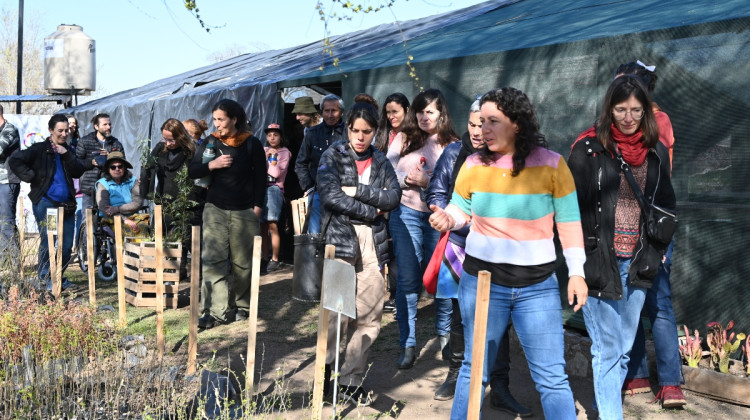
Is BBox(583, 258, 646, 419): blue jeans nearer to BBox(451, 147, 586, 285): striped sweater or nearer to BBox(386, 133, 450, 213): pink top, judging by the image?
BBox(451, 147, 586, 285): striped sweater

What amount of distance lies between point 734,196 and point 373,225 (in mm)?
2421

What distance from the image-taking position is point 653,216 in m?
4.19

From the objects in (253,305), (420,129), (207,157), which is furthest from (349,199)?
(207,157)

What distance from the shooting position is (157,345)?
19.5 feet

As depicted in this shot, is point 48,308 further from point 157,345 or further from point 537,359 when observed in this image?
point 537,359

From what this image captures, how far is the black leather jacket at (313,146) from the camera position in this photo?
8.23 meters

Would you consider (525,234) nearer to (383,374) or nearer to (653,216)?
(653,216)

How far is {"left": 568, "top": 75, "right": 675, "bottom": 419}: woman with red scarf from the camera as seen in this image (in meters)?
4.13

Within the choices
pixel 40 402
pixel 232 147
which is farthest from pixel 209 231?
pixel 40 402

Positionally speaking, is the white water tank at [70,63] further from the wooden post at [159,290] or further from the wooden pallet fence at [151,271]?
the wooden post at [159,290]

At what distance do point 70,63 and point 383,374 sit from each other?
19.1m

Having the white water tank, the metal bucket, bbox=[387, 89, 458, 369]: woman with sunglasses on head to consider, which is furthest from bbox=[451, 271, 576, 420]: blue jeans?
the white water tank

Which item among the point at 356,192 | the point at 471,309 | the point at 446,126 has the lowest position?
the point at 471,309

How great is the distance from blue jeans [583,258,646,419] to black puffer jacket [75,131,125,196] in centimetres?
862
